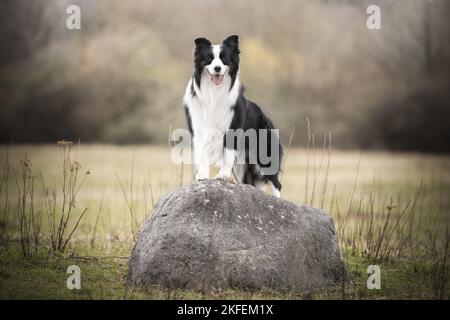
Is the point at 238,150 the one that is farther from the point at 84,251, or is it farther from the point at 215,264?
the point at 84,251

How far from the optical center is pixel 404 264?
27.0 ft

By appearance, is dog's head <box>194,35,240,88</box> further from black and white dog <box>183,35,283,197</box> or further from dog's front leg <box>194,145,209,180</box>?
dog's front leg <box>194,145,209,180</box>

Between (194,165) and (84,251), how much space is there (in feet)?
7.72

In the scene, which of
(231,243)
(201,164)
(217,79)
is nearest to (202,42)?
(217,79)

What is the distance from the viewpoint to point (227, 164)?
697 cm

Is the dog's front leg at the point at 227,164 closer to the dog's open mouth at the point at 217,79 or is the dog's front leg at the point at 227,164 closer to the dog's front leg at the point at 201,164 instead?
the dog's front leg at the point at 201,164

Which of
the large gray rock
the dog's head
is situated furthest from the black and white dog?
the large gray rock

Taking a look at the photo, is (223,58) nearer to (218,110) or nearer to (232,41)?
(232,41)

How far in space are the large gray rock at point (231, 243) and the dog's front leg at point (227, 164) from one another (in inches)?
10.6

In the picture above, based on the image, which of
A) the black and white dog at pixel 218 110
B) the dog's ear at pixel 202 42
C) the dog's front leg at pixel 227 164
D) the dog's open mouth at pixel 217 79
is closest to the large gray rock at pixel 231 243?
the dog's front leg at pixel 227 164

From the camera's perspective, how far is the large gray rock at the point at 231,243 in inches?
243

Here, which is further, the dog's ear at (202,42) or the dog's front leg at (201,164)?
the dog's front leg at (201,164)

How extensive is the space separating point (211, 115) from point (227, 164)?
622 millimetres

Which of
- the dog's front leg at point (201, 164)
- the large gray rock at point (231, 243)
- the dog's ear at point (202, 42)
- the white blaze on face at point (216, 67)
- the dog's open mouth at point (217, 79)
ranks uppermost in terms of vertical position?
the dog's ear at point (202, 42)
